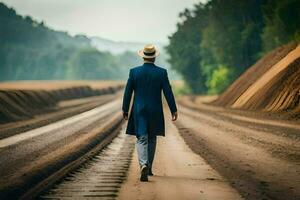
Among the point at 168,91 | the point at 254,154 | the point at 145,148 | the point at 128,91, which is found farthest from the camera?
the point at 254,154

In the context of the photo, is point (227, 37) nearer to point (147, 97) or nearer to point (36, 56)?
point (147, 97)

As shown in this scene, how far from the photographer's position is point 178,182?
9734mm

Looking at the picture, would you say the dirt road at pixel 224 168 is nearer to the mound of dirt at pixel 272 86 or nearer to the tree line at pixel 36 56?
the mound of dirt at pixel 272 86

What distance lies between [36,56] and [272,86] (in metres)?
139

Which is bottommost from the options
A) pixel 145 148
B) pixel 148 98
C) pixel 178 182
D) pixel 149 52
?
pixel 178 182

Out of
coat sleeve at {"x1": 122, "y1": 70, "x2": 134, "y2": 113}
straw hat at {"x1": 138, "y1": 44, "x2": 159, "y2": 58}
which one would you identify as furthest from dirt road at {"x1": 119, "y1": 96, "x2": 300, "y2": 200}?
straw hat at {"x1": 138, "y1": 44, "x2": 159, "y2": 58}

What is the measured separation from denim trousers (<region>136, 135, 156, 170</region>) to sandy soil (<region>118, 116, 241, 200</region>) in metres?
0.31

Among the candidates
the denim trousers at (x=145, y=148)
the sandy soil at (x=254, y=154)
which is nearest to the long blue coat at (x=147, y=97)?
the denim trousers at (x=145, y=148)

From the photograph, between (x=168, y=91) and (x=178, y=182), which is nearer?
(x=178, y=182)

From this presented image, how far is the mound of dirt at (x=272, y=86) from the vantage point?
1276 inches

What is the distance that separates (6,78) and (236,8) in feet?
337

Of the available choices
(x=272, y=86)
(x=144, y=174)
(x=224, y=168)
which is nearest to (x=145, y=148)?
(x=144, y=174)

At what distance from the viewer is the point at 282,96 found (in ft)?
108

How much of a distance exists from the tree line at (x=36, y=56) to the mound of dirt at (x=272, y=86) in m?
116
